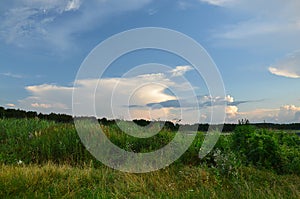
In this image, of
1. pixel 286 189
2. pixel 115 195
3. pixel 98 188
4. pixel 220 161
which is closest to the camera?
pixel 115 195

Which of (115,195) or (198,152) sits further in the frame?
(198,152)

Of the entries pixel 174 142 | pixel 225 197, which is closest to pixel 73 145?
pixel 174 142

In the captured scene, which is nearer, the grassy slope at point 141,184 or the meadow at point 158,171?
the grassy slope at point 141,184

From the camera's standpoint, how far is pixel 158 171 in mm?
8758

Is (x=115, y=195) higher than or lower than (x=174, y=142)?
lower

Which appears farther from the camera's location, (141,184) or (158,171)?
(158,171)

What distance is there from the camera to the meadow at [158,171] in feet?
23.5

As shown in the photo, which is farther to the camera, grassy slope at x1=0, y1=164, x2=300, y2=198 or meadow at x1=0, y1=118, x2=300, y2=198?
meadow at x1=0, y1=118, x2=300, y2=198

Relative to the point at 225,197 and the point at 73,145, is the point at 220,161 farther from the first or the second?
the point at 73,145

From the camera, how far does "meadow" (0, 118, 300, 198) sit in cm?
716

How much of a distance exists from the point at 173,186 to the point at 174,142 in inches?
131

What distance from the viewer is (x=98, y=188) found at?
7.20m

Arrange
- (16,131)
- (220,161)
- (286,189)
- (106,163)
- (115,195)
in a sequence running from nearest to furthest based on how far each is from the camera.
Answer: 1. (115,195)
2. (286,189)
3. (220,161)
4. (106,163)
5. (16,131)

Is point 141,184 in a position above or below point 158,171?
below
